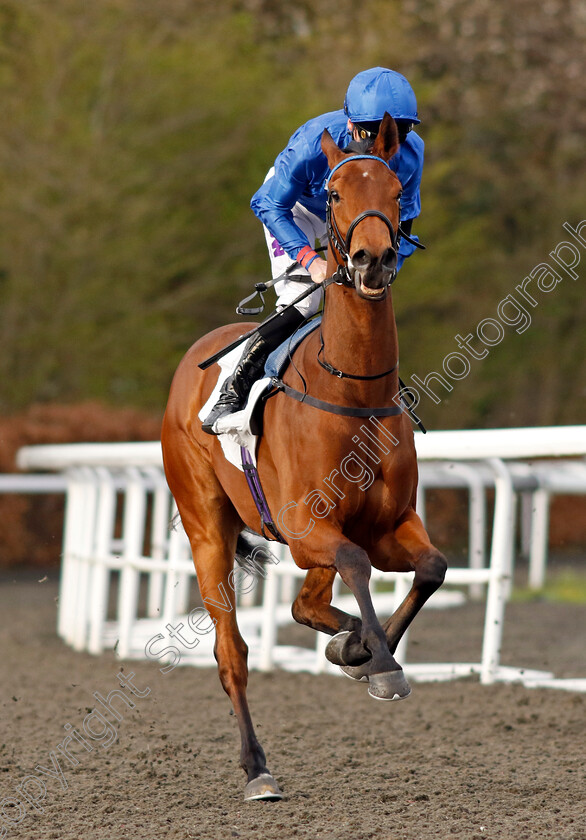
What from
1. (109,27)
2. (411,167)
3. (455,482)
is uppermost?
(109,27)

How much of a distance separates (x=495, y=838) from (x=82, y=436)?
8932 mm

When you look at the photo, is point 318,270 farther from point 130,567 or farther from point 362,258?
point 130,567

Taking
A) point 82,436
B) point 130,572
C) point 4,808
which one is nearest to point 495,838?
point 4,808

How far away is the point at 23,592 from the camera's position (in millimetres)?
10805

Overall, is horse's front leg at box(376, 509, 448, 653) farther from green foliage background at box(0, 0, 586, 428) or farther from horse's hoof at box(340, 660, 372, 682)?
green foliage background at box(0, 0, 586, 428)

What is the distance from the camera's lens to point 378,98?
363cm

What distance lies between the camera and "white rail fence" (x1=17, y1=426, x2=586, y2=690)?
5.76 m

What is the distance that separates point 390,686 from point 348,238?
1281mm

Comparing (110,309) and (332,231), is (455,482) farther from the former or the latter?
(110,309)

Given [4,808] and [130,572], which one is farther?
[130,572]

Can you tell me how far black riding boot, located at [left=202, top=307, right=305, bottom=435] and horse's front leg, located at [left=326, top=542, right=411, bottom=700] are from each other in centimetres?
90

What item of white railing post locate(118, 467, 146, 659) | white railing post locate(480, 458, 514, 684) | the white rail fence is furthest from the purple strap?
white railing post locate(118, 467, 146, 659)

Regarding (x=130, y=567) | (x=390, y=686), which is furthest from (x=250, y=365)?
(x=130, y=567)

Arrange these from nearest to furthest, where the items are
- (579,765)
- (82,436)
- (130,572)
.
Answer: (579,765) < (130,572) < (82,436)
